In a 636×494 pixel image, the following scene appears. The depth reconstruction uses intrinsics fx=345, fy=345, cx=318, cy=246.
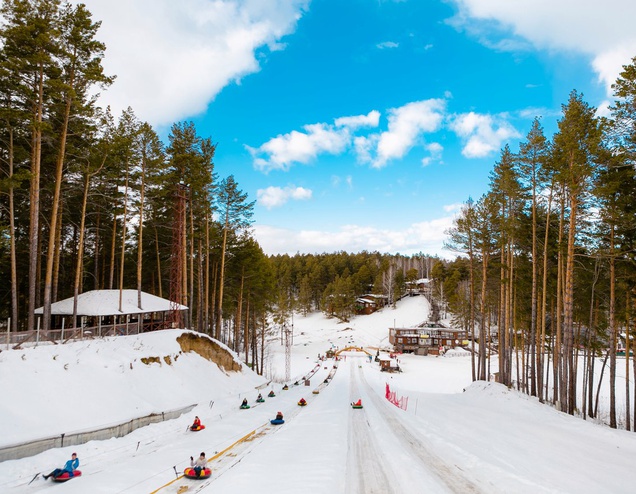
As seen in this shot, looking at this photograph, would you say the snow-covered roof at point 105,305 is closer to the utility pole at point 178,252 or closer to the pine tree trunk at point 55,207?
the utility pole at point 178,252

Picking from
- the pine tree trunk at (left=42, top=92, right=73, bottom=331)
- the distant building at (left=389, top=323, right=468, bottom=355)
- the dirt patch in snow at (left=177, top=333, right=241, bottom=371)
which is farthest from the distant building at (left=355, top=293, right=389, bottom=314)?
the pine tree trunk at (left=42, top=92, right=73, bottom=331)

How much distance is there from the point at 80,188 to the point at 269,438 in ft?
63.5

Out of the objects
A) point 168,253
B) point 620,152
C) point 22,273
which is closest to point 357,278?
point 168,253

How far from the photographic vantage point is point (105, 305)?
2431 centimetres

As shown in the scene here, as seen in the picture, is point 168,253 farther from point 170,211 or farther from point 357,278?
point 357,278

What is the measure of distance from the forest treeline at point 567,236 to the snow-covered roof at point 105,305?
82.8 feet

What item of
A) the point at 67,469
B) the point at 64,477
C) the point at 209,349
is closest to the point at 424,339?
the point at 209,349

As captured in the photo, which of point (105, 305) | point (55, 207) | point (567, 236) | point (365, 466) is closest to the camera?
point (365, 466)

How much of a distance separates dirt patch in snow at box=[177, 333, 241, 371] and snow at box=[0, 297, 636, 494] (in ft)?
4.49

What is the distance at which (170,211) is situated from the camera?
33.3 meters

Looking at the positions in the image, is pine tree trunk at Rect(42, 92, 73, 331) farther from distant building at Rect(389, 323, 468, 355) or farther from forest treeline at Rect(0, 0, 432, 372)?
distant building at Rect(389, 323, 468, 355)

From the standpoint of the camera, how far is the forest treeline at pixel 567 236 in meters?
15.8

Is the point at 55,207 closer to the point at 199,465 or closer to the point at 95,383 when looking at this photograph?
→ the point at 95,383

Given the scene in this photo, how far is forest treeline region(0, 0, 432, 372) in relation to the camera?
1764 centimetres
